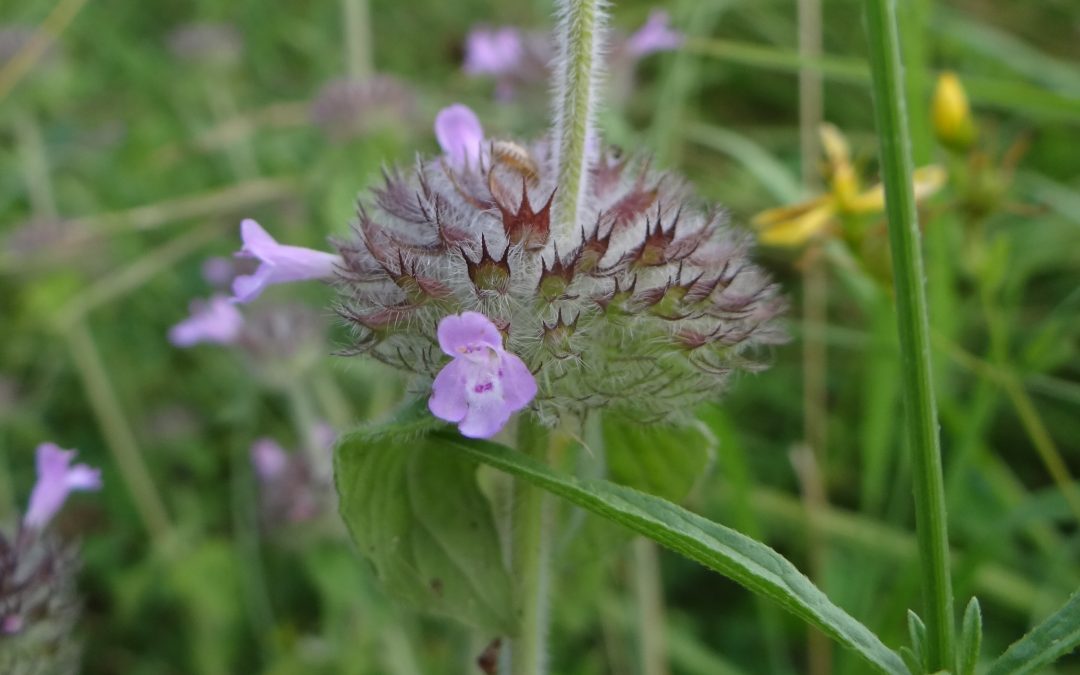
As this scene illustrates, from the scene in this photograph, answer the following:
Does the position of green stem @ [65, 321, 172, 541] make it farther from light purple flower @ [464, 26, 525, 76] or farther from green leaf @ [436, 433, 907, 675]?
green leaf @ [436, 433, 907, 675]

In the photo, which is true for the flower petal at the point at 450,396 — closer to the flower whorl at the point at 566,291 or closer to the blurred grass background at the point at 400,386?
the flower whorl at the point at 566,291

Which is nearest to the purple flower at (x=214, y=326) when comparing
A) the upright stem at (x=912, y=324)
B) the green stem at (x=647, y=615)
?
the green stem at (x=647, y=615)

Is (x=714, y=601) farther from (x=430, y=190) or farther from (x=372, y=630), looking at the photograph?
(x=430, y=190)

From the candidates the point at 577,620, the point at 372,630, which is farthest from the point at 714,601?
the point at 372,630

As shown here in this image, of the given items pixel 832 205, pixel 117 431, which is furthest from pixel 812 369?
pixel 117 431

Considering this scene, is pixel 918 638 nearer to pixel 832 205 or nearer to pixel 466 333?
pixel 466 333

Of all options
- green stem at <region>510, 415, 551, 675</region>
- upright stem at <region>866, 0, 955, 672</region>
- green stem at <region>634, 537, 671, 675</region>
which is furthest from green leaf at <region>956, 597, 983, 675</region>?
green stem at <region>634, 537, 671, 675</region>
